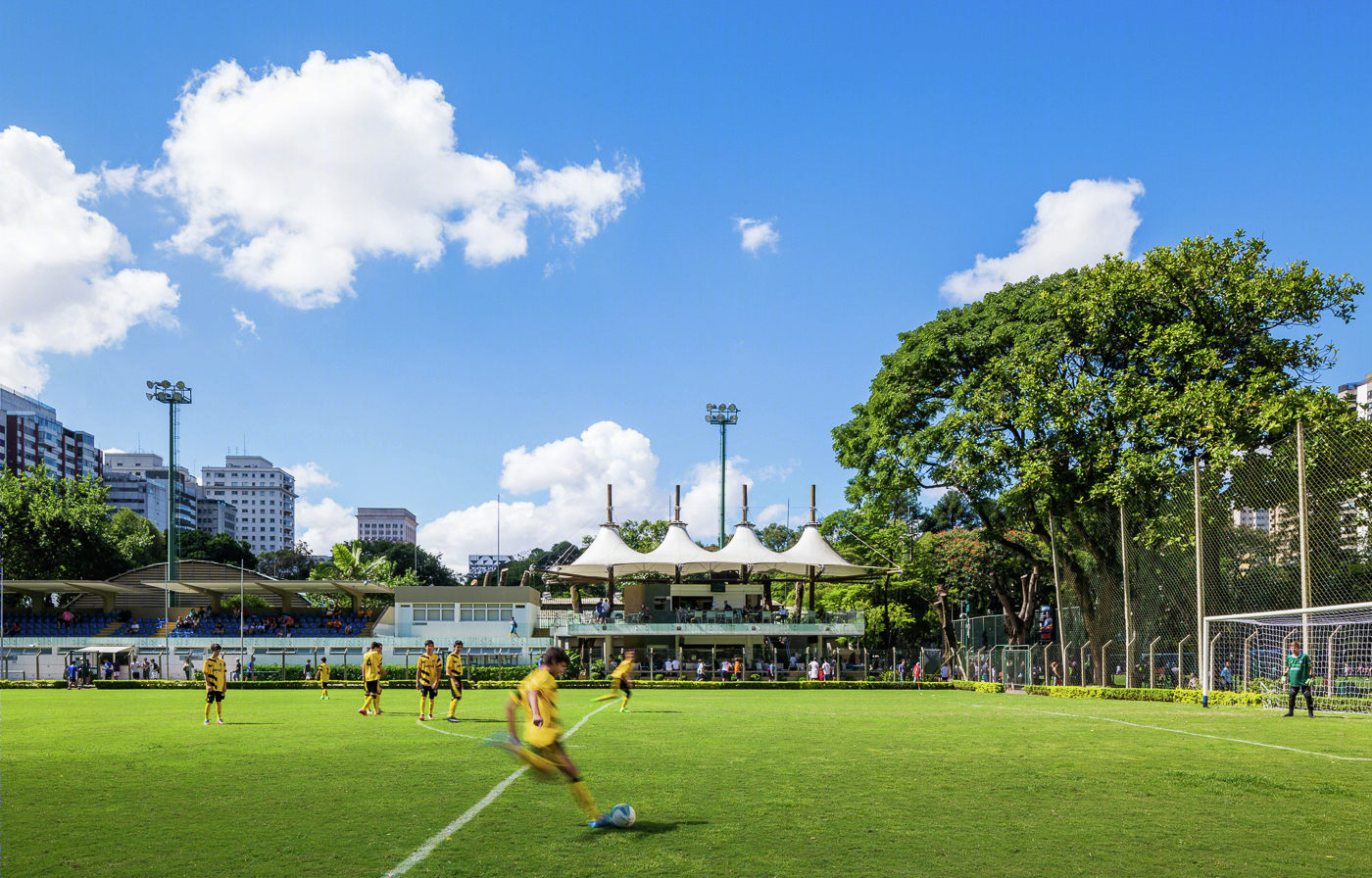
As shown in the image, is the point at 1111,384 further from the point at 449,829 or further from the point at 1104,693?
the point at 449,829

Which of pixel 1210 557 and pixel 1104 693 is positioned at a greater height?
pixel 1210 557

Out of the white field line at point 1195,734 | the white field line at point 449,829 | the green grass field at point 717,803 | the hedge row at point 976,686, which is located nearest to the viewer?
the white field line at point 449,829

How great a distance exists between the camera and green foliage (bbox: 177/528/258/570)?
10919 centimetres

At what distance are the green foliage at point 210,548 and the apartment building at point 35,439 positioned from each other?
3447 cm

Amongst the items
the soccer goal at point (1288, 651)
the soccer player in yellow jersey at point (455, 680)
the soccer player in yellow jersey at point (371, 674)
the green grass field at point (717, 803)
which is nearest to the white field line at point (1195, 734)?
the green grass field at point (717, 803)

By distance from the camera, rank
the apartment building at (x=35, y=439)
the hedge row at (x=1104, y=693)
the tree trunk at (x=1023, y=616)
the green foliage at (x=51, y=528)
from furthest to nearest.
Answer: the apartment building at (x=35, y=439) → the green foliage at (x=51, y=528) → the tree trunk at (x=1023, y=616) → the hedge row at (x=1104, y=693)

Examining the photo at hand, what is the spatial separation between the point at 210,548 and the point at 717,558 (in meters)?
77.7

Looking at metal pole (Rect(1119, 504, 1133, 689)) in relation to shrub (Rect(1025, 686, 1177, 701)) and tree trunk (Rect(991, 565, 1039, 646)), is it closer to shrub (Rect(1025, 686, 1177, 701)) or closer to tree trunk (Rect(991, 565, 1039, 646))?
shrub (Rect(1025, 686, 1177, 701))

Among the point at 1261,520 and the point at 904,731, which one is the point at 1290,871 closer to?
the point at 904,731

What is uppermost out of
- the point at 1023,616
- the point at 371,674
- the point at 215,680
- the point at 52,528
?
the point at 52,528

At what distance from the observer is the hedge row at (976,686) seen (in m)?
40.3

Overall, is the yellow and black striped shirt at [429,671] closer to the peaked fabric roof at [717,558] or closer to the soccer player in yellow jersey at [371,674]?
the soccer player in yellow jersey at [371,674]

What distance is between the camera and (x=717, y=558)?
5256 centimetres

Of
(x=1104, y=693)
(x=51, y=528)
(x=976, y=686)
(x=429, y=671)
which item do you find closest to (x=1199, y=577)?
(x=1104, y=693)
